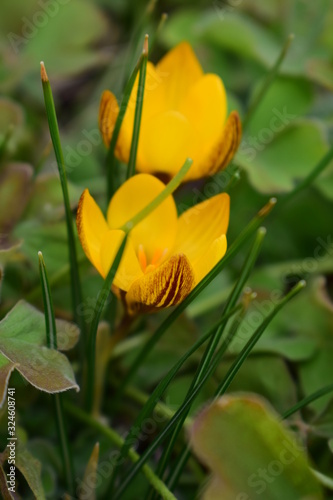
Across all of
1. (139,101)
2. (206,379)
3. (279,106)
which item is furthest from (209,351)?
(279,106)

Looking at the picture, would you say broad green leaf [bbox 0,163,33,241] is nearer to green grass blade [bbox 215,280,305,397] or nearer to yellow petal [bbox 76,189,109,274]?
yellow petal [bbox 76,189,109,274]

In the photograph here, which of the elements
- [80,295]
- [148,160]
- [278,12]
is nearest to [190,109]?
[148,160]

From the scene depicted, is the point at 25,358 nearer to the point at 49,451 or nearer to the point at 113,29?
the point at 49,451

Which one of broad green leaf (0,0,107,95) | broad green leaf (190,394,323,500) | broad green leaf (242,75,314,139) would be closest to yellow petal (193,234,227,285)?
broad green leaf (190,394,323,500)

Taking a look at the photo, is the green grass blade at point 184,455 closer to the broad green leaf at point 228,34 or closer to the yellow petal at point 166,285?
the yellow petal at point 166,285

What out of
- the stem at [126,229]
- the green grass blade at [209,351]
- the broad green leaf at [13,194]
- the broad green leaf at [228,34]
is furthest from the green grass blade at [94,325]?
the broad green leaf at [228,34]

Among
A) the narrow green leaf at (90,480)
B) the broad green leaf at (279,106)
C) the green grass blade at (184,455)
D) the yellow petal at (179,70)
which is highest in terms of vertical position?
the yellow petal at (179,70)
